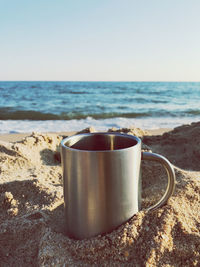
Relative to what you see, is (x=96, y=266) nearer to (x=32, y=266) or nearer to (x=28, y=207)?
(x=32, y=266)

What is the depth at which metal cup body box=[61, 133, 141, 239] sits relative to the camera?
3.23 feet

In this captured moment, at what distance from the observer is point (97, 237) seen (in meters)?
1.04

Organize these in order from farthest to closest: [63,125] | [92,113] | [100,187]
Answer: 1. [92,113]
2. [63,125]
3. [100,187]

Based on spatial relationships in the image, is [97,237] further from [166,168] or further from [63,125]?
[63,125]

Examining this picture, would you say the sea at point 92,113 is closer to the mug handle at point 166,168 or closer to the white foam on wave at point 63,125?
the white foam on wave at point 63,125

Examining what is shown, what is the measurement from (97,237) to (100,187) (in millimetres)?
227

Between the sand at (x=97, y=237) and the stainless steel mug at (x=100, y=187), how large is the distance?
0.18 ft

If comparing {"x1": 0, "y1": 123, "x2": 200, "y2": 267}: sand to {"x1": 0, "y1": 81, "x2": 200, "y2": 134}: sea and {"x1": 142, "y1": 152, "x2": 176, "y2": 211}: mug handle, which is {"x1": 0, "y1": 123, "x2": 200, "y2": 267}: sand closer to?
{"x1": 142, "y1": 152, "x2": 176, "y2": 211}: mug handle

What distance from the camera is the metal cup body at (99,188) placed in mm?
984

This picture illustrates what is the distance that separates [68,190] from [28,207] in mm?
465

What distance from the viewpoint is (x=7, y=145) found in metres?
2.19

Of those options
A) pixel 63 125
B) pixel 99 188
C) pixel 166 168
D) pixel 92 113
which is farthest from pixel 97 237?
pixel 92 113

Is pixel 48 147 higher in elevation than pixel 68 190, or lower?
lower

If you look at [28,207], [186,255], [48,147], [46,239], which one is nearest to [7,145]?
[48,147]
